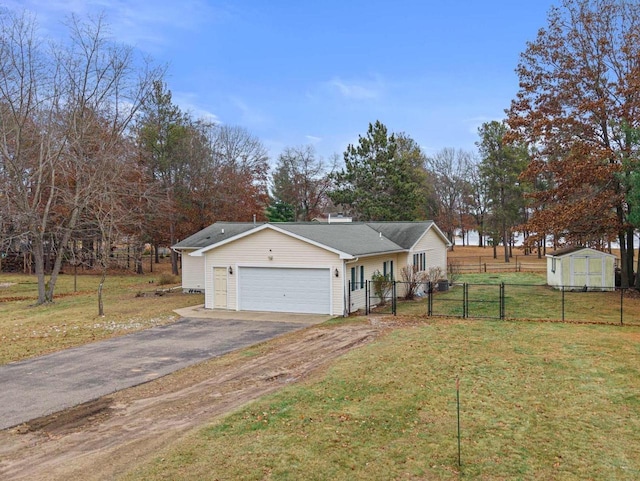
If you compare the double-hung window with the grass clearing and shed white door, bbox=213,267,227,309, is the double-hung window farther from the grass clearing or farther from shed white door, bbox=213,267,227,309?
the grass clearing

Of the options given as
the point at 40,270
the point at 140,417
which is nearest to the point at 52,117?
the point at 40,270

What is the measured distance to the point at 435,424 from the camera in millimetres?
7020

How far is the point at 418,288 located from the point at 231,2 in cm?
1535

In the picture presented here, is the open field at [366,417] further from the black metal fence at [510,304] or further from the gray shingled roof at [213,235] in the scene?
the gray shingled roof at [213,235]

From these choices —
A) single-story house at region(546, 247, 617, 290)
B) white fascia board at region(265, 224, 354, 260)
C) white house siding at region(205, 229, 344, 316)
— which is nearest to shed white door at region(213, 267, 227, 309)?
white house siding at region(205, 229, 344, 316)

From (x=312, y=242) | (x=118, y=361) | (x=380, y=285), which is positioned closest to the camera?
(x=118, y=361)

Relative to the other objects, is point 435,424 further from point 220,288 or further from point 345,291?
point 220,288

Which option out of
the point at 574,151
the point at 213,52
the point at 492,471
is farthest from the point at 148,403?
the point at 574,151

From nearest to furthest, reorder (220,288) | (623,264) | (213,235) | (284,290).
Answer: (284,290) < (220,288) < (623,264) < (213,235)

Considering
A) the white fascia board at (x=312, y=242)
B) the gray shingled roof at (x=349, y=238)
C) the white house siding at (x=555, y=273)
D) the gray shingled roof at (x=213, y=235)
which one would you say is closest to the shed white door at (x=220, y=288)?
the white fascia board at (x=312, y=242)

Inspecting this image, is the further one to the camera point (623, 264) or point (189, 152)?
point (189, 152)

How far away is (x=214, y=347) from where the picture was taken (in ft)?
41.6

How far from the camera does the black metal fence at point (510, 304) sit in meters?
16.6

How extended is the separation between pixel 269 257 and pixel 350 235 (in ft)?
15.9
